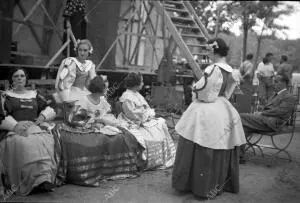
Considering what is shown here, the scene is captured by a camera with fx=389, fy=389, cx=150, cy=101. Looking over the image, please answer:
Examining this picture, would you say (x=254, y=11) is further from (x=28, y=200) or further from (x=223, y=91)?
(x=28, y=200)

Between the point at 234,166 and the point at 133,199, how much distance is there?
1.16 metres

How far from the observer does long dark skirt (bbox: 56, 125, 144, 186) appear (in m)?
4.12

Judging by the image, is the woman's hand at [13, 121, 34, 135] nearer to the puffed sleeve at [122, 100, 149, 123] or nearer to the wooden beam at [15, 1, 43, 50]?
the puffed sleeve at [122, 100, 149, 123]

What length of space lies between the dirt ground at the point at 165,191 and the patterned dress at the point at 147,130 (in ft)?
0.63

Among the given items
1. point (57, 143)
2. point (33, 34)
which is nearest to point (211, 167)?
point (57, 143)

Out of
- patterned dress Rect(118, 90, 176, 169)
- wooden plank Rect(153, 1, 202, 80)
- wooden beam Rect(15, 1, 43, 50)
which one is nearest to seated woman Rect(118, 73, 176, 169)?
patterned dress Rect(118, 90, 176, 169)

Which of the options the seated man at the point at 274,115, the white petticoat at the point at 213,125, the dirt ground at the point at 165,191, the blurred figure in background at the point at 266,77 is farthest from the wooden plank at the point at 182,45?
the white petticoat at the point at 213,125

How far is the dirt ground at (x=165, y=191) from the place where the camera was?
3.87m

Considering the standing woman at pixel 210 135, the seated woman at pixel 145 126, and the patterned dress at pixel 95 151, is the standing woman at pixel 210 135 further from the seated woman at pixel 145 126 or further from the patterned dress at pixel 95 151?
the seated woman at pixel 145 126

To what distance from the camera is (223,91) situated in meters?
4.20

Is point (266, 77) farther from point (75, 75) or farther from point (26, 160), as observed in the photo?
point (26, 160)

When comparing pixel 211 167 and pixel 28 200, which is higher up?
pixel 211 167

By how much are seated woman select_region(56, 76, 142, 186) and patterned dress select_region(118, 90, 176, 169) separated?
0.15 m

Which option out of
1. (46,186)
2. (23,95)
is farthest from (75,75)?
(46,186)
